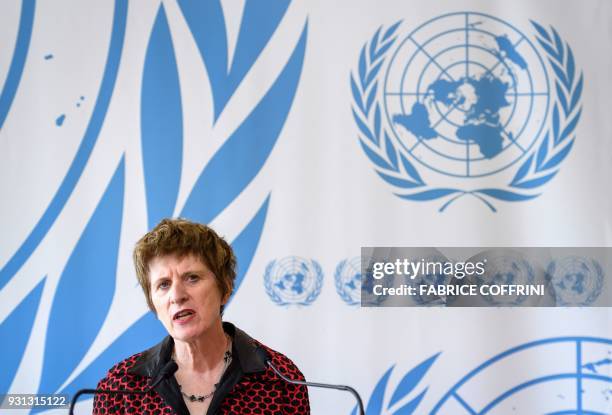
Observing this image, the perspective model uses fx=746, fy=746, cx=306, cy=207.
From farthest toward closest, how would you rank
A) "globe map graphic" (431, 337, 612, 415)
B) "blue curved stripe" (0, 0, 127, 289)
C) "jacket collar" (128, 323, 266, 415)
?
"blue curved stripe" (0, 0, 127, 289) < "globe map graphic" (431, 337, 612, 415) < "jacket collar" (128, 323, 266, 415)

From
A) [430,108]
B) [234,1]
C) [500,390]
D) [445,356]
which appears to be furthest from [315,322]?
[234,1]

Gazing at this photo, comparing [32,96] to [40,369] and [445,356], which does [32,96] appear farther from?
[445,356]

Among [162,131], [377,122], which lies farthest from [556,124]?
[162,131]

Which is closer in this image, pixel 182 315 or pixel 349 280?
pixel 182 315

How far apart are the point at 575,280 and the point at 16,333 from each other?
6.51 feet

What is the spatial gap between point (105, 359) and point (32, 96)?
986mm

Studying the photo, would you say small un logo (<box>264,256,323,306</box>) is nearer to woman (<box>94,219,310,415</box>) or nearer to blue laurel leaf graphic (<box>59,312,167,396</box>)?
blue laurel leaf graphic (<box>59,312,167,396</box>)

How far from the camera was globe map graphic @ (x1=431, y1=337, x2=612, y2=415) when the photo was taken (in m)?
2.57

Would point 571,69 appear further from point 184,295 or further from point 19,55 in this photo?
point 19,55

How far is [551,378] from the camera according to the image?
258 centimetres

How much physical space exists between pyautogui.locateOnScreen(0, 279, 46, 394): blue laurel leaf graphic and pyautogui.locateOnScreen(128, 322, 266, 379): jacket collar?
3.30 feet

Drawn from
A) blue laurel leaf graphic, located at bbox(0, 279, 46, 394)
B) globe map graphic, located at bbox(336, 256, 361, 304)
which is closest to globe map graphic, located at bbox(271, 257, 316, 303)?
globe map graphic, located at bbox(336, 256, 361, 304)

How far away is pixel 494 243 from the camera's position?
2598 mm

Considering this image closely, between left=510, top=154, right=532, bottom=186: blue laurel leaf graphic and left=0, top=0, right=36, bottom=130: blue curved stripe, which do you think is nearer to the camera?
left=510, top=154, right=532, bottom=186: blue laurel leaf graphic
